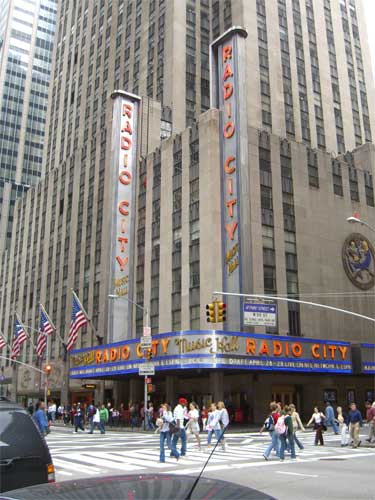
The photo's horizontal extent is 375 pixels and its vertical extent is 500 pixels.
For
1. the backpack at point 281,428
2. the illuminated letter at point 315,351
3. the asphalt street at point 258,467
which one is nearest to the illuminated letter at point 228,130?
the illuminated letter at point 315,351

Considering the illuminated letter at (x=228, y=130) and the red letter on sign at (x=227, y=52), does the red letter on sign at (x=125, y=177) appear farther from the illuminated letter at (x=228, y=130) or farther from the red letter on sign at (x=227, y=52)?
the red letter on sign at (x=227, y=52)

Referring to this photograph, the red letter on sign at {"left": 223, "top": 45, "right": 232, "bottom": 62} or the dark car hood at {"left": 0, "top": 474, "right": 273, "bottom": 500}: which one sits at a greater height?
the red letter on sign at {"left": 223, "top": 45, "right": 232, "bottom": 62}

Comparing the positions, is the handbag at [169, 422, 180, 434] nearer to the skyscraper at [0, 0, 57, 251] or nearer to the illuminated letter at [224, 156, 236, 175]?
the illuminated letter at [224, 156, 236, 175]

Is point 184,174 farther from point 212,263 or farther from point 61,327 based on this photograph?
point 61,327

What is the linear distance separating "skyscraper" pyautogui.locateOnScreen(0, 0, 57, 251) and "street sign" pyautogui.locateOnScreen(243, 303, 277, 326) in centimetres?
10214

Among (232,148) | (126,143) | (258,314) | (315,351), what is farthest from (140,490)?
(126,143)

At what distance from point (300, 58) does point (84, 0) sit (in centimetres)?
4466

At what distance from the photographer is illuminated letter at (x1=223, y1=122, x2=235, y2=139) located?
148 feet

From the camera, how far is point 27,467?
6273 mm

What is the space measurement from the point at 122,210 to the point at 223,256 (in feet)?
47.4

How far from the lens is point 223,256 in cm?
4291

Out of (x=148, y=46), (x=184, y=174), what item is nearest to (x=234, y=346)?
(x=184, y=174)

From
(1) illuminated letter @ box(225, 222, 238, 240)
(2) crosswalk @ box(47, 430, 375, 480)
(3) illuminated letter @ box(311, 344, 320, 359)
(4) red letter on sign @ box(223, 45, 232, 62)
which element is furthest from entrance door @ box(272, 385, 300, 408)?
(4) red letter on sign @ box(223, 45, 232, 62)

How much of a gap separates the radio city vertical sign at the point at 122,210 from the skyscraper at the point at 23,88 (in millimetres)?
72499
